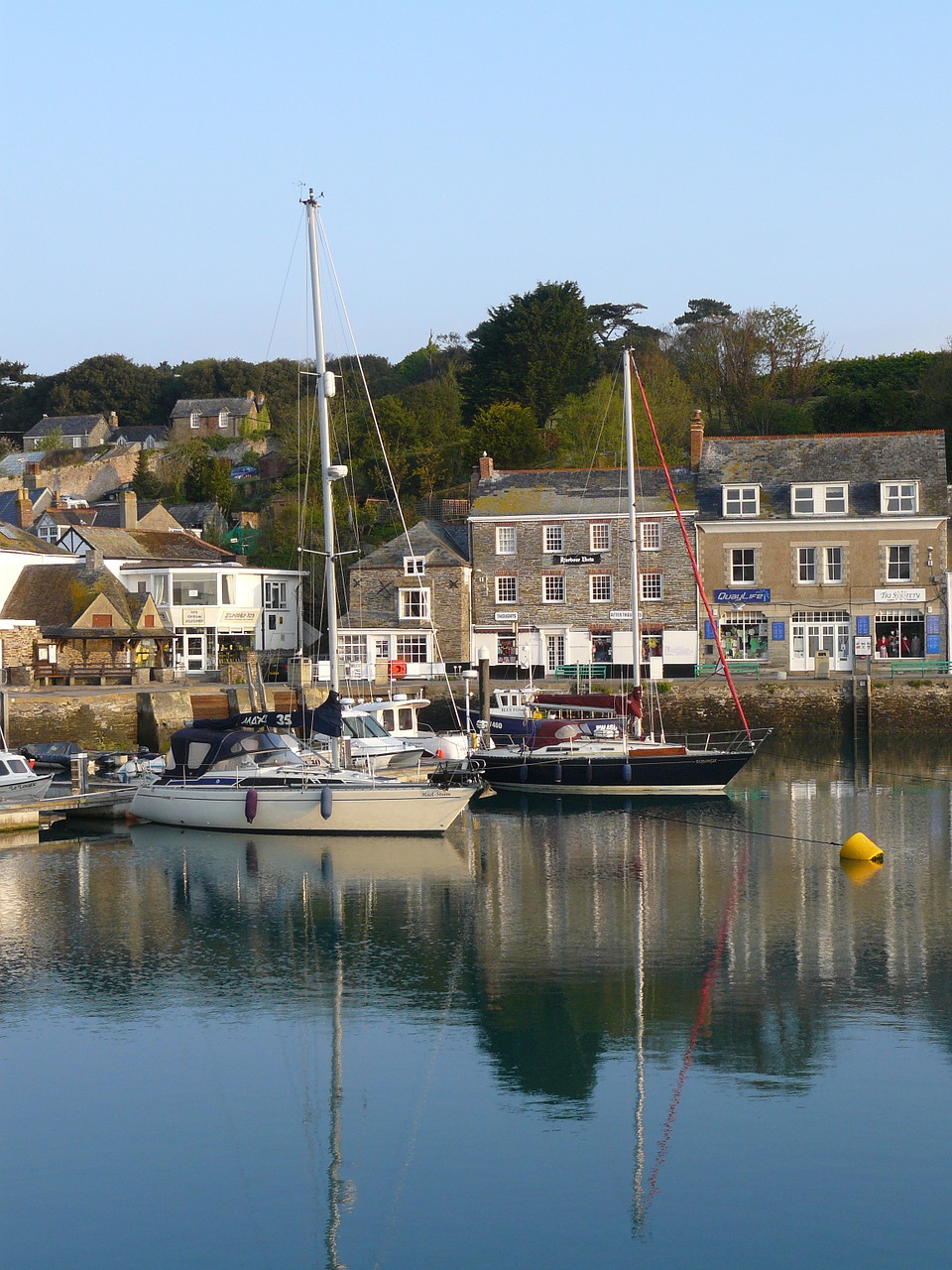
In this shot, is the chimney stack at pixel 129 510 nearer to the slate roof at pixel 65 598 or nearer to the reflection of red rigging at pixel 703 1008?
the slate roof at pixel 65 598

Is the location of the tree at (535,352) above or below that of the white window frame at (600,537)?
above

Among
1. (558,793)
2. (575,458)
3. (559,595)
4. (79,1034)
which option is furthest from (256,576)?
(79,1034)

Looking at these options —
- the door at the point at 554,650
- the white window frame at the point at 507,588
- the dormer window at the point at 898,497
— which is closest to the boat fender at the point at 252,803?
the door at the point at 554,650

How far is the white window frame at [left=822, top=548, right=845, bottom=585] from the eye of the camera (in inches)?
2132

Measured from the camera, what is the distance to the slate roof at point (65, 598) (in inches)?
2128

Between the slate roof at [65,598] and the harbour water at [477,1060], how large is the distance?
2762 centimetres

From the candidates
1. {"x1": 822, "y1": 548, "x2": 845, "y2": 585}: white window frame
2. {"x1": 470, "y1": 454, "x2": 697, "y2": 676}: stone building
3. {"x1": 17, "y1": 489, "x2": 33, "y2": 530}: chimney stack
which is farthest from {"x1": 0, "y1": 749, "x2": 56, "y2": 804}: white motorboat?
{"x1": 17, "y1": 489, "x2": 33, "y2": 530}: chimney stack

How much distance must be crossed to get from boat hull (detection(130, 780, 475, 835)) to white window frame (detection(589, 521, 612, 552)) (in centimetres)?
2747

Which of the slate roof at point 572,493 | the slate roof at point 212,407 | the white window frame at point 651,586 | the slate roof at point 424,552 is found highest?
the slate roof at point 212,407

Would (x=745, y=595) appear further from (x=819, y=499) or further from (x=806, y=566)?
(x=819, y=499)

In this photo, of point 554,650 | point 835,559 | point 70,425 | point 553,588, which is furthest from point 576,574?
point 70,425

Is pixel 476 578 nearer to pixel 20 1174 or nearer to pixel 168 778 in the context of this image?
pixel 168 778

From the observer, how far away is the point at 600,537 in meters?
56.0

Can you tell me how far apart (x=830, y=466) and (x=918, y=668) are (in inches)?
389
